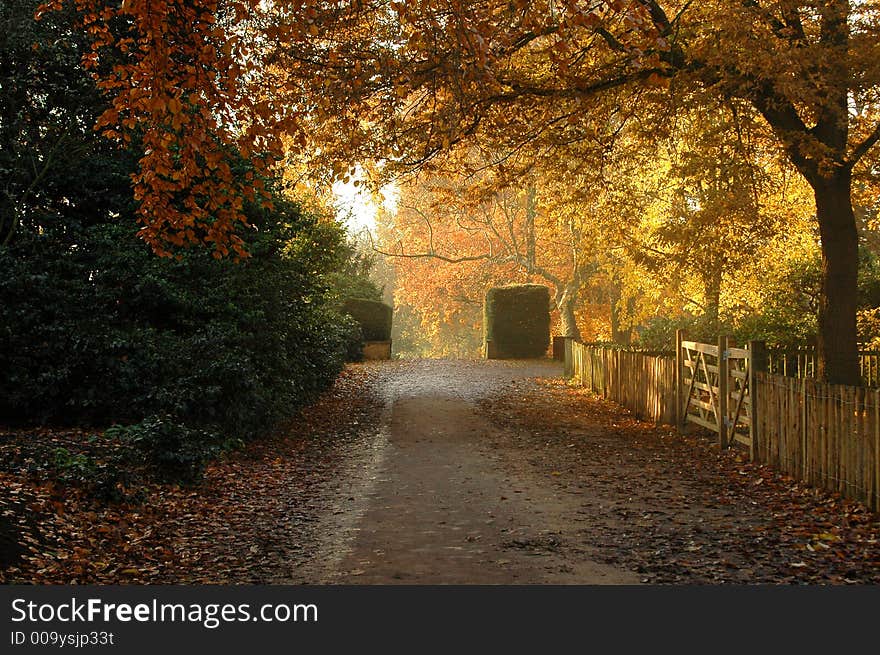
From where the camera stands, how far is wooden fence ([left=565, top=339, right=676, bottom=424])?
1517cm

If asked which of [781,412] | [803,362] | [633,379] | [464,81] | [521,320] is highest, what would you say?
[464,81]

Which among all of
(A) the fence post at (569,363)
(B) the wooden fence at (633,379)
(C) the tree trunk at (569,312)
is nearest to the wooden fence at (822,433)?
(B) the wooden fence at (633,379)

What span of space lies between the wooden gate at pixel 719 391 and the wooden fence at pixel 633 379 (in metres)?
0.47

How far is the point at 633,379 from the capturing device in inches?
684

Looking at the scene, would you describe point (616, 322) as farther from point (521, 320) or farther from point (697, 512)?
point (697, 512)

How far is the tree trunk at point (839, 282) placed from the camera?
12508mm

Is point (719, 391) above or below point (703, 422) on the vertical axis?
above

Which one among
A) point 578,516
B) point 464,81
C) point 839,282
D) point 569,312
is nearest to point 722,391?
point 839,282

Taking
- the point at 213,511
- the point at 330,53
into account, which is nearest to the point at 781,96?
the point at 330,53

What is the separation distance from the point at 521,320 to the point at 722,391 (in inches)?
878

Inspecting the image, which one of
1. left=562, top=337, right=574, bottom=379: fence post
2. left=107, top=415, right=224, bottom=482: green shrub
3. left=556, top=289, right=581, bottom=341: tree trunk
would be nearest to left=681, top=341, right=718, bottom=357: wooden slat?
left=107, top=415, right=224, bottom=482: green shrub

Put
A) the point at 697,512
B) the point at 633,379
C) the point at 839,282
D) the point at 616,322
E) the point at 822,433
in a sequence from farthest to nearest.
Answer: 1. the point at 616,322
2. the point at 633,379
3. the point at 839,282
4. the point at 822,433
5. the point at 697,512

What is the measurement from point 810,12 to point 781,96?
1.37 m

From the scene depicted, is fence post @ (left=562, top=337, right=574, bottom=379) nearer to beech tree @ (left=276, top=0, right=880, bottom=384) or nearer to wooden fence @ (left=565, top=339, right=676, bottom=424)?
wooden fence @ (left=565, top=339, right=676, bottom=424)
